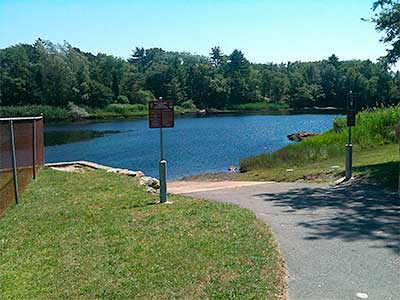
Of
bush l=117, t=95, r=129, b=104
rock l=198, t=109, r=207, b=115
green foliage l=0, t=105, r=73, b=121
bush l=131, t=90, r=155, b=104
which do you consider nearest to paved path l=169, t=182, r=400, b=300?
green foliage l=0, t=105, r=73, b=121

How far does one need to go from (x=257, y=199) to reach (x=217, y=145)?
94.8ft

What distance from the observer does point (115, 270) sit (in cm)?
535

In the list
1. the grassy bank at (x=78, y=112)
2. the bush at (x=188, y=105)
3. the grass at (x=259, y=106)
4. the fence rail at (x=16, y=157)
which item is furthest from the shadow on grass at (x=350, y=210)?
the grass at (x=259, y=106)

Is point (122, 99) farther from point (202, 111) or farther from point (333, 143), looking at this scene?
point (333, 143)

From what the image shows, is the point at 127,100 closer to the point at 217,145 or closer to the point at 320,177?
the point at 217,145

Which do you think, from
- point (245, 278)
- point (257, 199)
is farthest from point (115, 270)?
point (257, 199)

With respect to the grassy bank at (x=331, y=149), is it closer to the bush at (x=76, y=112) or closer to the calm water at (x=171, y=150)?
the calm water at (x=171, y=150)

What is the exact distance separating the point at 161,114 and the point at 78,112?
74791 mm

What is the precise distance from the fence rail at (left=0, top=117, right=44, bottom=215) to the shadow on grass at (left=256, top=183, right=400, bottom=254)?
16.6ft

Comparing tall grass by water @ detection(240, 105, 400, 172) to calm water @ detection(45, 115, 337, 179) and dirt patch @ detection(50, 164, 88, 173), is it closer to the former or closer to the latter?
calm water @ detection(45, 115, 337, 179)

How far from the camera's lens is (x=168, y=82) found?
114m

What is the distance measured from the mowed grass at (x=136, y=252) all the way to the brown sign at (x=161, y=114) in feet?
5.28

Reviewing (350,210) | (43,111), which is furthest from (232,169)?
(43,111)

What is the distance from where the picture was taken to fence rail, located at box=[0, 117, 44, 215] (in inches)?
382
